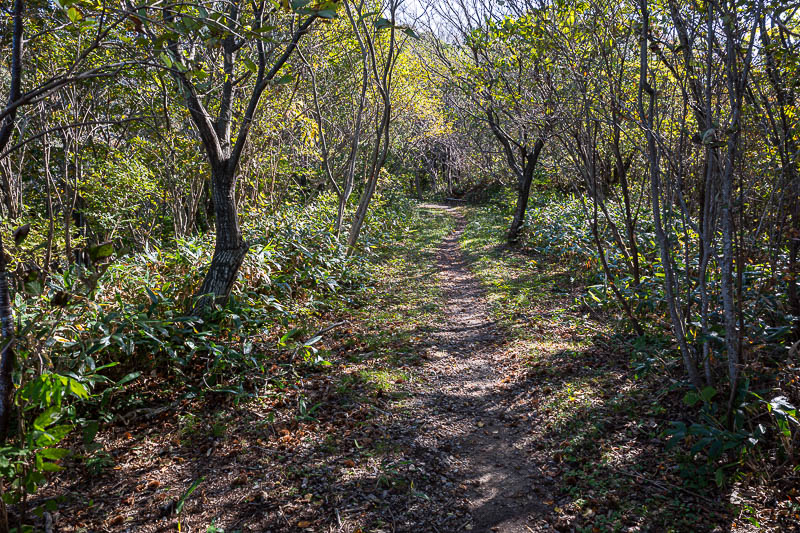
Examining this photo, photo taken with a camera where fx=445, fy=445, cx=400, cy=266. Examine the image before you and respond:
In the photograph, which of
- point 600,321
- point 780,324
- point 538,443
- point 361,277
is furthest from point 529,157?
point 538,443

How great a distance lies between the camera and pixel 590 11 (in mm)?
5402

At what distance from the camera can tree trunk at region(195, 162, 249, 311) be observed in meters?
4.84

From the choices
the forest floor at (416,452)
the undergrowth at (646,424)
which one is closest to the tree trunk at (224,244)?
the forest floor at (416,452)

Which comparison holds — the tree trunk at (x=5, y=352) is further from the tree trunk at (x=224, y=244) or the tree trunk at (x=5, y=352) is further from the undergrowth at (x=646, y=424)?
the undergrowth at (x=646, y=424)

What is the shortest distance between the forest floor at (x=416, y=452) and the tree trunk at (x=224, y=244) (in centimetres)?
114

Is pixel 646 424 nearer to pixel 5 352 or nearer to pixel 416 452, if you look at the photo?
pixel 416 452

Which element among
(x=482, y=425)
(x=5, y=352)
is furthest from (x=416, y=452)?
(x=5, y=352)

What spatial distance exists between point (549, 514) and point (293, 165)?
1236 centimetres

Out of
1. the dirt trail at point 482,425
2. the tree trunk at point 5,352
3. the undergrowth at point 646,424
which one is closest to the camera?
the tree trunk at point 5,352

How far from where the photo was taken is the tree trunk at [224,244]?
484 centimetres

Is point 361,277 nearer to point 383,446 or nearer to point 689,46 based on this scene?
point 383,446

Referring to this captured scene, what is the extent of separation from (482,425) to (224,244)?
10.9 feet

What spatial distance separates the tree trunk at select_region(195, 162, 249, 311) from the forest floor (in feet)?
3.76

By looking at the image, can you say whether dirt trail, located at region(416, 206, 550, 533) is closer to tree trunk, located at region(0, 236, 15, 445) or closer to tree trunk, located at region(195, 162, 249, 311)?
tree trunk, located at region(195, 162, 249, 311)
